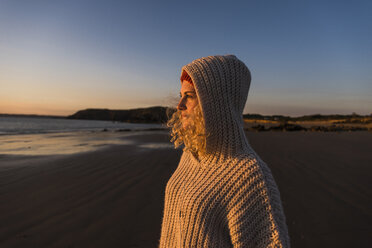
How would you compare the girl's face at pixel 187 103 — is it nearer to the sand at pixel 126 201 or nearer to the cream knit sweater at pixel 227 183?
the cream knit sweater at pixel 227 183

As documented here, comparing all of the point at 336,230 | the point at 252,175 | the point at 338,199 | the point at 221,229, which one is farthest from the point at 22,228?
the point at 338,199

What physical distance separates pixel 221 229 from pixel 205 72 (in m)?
0.91

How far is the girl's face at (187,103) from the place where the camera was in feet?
4.35

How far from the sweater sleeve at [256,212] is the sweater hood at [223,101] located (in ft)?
0.55

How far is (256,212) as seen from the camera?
110cm

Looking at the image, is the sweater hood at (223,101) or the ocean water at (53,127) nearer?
the sweater hood at (223,101)

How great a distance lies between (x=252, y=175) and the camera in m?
1.10

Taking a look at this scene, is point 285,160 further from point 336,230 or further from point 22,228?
point 22,228

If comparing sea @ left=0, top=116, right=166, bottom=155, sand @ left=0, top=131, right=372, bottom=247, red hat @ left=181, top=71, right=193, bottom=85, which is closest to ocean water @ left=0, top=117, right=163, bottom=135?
sea @ left=0, top=116, right=166, bottom=155

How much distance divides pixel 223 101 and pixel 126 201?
12.5ft

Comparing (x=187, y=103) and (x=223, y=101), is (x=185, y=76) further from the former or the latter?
(x=223, y=101)

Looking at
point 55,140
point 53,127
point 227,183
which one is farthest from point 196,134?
point 53,127

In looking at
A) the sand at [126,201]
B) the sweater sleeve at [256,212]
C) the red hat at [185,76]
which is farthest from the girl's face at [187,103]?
the sand at [126,201]

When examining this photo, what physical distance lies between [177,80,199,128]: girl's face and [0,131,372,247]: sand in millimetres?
2501
